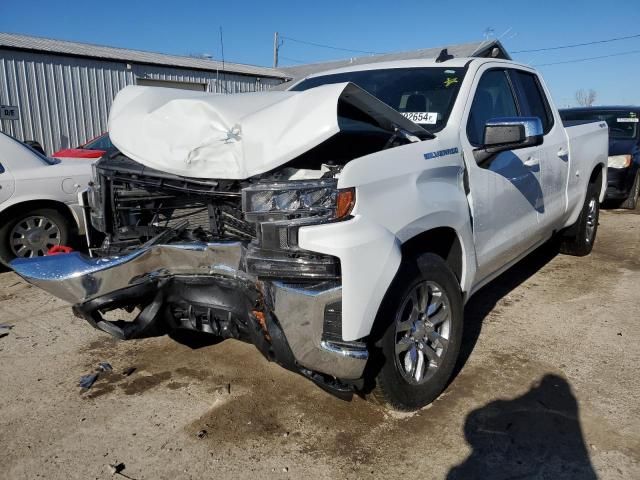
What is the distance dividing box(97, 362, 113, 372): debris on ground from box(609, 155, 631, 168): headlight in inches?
341

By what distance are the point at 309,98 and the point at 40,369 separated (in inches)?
102

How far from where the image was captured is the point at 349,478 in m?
2.50

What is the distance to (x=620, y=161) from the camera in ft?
30.1

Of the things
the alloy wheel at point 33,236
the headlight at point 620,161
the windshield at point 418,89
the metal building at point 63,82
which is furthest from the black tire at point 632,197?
the metal building at point 63,82

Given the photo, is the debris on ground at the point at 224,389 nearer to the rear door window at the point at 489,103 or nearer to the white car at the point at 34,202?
the rear door window at the point at 489,103

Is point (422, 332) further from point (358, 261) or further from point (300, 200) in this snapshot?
point (300, 200)

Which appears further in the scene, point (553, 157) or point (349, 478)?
point (553, 157)

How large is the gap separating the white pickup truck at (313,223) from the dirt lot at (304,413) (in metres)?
0.31

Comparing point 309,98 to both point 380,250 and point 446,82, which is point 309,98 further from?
point 446,82

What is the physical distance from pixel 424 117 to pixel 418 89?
37 centimetres

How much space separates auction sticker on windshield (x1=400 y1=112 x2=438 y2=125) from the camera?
3342 mm

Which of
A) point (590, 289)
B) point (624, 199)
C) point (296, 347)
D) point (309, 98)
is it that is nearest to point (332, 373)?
point (296, 347)

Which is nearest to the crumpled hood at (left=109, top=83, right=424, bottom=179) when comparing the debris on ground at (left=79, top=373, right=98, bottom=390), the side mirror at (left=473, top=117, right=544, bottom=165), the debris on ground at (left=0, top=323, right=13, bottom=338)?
the side mirror at (left=473, top=117, right=544, bottom=165)

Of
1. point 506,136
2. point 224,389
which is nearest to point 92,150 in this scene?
point 224,389
